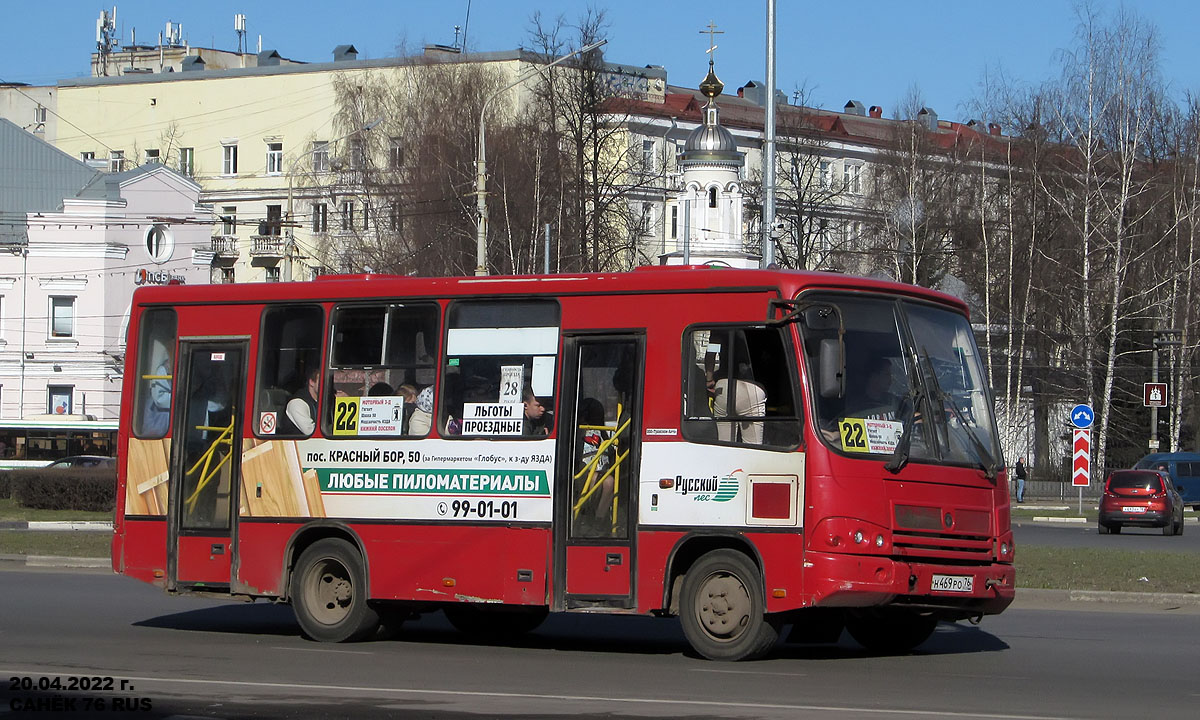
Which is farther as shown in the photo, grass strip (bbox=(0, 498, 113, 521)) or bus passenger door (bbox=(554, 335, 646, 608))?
grass strip (bbox=(0, 498, 113, 521))

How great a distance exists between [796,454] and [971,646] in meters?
3.16

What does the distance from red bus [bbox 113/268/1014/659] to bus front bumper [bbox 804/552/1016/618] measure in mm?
18

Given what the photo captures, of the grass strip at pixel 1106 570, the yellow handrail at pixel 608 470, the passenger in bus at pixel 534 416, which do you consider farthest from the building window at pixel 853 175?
the yellow handrail at pixel 608 470

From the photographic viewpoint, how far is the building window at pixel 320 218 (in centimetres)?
8419

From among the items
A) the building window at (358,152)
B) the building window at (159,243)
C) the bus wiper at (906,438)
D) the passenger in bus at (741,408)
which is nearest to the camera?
the bus wiper at (906,438)

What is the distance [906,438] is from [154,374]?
735 centimetres

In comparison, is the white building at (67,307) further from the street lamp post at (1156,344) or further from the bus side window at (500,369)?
the bus side window at (500,369)

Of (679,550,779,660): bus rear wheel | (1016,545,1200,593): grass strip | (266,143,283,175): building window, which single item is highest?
(266,143,283,175): building window

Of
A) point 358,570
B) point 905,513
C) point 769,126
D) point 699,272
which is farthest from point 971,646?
point 769,126

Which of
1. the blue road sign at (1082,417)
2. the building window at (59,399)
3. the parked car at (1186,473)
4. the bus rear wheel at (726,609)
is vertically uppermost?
the building window at (59,399)

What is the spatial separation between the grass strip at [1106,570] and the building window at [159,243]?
53716mm

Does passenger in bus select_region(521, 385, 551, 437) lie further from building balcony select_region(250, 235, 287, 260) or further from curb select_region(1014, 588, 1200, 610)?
building balcony select_region(250, 235, 287, 260)

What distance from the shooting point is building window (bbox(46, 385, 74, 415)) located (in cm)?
7150

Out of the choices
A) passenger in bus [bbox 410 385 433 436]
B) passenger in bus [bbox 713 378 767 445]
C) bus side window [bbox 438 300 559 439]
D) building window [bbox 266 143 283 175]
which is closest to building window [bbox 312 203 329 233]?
building window [bbox 266 143 283 175]
